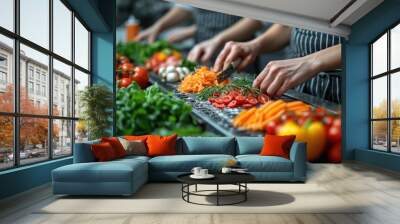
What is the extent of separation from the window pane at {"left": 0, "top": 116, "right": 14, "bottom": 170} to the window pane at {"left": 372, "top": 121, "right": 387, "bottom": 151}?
6.33 meters

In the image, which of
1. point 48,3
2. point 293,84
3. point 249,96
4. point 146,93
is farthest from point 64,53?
point 293,84

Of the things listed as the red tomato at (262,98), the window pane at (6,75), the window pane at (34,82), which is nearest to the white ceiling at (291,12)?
the red tomato at (262,98)

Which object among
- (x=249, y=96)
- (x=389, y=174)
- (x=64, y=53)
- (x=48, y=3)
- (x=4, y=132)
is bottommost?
(x=389, y=174)

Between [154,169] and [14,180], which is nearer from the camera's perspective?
[14,180]

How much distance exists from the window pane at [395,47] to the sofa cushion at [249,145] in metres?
2.93

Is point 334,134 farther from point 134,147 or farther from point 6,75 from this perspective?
point 6,75

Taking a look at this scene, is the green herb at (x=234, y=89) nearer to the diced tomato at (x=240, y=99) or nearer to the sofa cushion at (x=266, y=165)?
the diced tomato at (x=240, y=99)

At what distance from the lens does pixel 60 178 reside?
469 centimetres

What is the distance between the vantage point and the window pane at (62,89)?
249 inches

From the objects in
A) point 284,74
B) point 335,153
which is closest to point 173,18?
point 284,74

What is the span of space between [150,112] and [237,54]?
2.04 meters

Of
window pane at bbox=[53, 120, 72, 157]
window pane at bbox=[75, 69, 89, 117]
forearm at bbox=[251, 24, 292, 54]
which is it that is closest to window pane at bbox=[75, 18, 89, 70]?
window pane at bbox=[75, 69, 89, 117]

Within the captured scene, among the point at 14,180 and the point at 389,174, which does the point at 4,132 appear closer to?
the point at 14,180

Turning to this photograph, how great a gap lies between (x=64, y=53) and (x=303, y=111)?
4.36 meters
